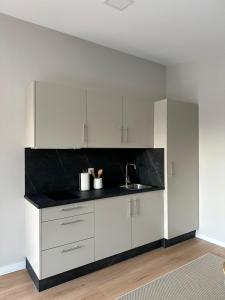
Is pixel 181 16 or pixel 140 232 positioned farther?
pixel 140 232

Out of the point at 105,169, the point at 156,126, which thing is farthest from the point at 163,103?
the point at 105,169

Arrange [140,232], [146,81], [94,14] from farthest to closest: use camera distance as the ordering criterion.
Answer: [146,81]
[140,232]
[94,14]

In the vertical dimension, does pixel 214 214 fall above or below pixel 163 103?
below

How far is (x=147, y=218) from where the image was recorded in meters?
3.05

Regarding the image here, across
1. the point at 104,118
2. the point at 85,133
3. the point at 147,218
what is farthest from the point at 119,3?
the point at 147,218

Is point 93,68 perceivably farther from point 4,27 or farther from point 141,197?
point 141,197

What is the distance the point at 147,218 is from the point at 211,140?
148 cm

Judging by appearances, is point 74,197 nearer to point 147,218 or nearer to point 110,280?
point 110,280

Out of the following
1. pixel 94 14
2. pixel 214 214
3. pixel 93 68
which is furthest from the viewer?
pixel 214 214

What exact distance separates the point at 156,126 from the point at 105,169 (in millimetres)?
949

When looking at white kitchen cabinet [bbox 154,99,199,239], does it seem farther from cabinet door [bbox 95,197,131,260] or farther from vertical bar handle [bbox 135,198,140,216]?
cabinet door [bbox 95,197,131,260]

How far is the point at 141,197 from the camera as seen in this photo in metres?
2.98

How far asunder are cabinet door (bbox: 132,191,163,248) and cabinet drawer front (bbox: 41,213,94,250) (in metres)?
0.66

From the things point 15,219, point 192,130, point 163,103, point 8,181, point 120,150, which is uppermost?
point 163,103
